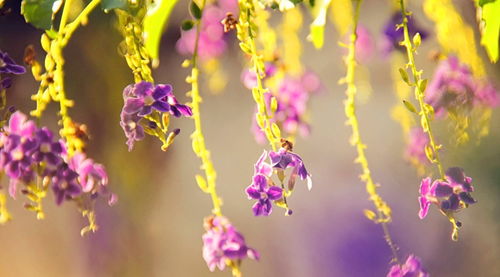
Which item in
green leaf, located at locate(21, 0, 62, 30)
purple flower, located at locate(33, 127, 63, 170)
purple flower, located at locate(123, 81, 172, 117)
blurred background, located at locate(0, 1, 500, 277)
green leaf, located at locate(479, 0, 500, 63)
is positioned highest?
green leaf, located at locate(479, 0, 500, 63)

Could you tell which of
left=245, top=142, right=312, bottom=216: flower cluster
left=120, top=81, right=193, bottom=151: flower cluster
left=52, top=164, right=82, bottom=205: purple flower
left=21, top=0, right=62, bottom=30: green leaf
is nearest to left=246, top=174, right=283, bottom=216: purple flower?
left=245, top=142, right=312, bottom=216: flower cluster

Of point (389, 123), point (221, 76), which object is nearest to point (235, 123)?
point (221, 76)

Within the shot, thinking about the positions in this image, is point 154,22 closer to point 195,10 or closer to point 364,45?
point 195,10

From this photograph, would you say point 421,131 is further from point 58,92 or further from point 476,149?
point 58,92

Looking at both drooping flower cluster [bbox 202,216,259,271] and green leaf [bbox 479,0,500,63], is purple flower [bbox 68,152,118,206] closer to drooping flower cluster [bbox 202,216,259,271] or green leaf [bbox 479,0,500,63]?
drooping flower cluster [bbox 202,216,259,271]

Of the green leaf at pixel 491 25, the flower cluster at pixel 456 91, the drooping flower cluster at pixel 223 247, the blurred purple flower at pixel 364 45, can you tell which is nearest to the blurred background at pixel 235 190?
the blurred purple flower at pixel 364 45
